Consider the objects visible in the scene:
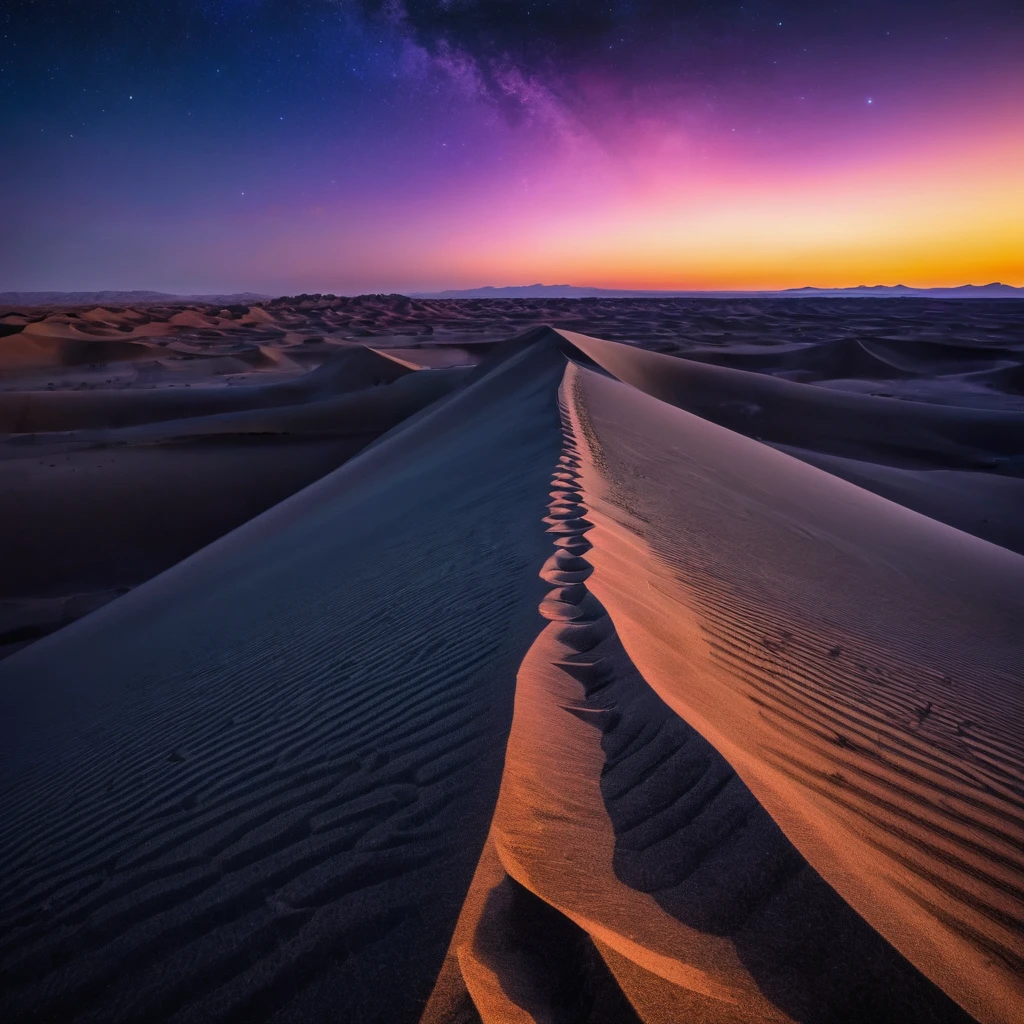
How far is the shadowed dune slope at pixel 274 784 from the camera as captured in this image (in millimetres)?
1409

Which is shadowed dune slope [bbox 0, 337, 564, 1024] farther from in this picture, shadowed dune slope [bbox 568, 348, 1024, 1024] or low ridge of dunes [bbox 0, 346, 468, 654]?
low ridge of dunes [bbox 0, 346, 468, 654]

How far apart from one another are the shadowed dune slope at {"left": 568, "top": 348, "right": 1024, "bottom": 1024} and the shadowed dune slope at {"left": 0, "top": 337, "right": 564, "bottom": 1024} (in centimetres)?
71

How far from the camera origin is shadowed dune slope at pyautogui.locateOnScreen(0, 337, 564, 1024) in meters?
1.41

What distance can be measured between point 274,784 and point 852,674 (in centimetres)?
263

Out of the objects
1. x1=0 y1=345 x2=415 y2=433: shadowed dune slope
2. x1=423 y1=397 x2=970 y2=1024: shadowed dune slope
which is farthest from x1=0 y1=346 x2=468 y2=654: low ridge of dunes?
x1=423 y1=397 x2=970 y2=1024: shadowed dune slope

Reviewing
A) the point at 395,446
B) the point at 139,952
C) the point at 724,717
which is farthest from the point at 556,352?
the point at 139,952

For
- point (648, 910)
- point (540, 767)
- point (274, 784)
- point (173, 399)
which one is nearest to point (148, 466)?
point (173, 399)

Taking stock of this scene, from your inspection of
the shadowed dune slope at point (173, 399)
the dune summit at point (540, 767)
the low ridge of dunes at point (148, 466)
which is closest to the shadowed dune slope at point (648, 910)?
the dune summit at point (540, 767)

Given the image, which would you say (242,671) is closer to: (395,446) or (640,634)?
(640,634)

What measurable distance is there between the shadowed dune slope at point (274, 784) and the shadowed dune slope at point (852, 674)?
0.71 m

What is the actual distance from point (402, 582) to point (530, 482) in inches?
60.6

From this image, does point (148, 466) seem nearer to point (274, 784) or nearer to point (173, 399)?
point (173, 399)

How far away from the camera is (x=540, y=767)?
1825 mm

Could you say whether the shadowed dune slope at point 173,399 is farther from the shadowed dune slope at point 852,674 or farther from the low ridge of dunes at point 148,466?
the shadowed dune slope at point 852,674
